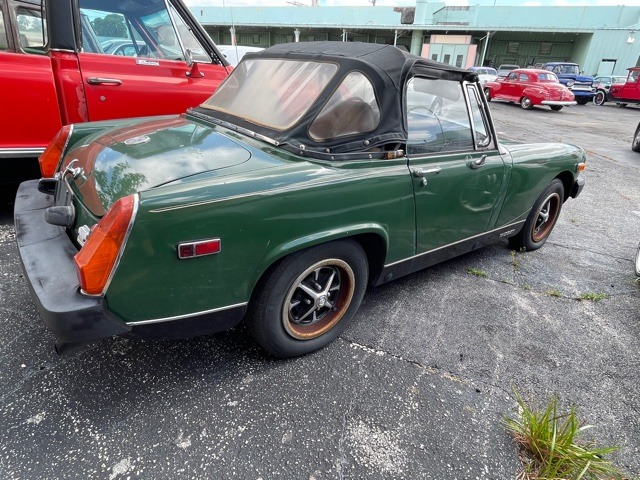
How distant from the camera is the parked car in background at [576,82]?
69.0 ft

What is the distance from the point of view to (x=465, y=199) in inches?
109

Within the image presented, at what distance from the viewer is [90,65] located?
3.53 metres

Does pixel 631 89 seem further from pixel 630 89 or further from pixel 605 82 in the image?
pixel 605 82

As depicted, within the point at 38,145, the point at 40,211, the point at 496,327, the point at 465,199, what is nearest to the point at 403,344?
the point at 496,327

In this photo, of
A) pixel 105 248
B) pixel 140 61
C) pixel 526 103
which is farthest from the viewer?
pixel 526 103

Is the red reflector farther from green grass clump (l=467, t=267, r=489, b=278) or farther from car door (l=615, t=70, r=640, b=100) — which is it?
car door (l=615, t=70, r=640, b=100)

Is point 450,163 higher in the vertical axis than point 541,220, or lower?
higher

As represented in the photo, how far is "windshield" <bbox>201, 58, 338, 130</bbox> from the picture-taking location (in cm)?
232

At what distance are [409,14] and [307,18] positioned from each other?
7.85 m

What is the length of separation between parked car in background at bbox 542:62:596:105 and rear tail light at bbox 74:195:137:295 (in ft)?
80.8

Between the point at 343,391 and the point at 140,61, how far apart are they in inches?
135

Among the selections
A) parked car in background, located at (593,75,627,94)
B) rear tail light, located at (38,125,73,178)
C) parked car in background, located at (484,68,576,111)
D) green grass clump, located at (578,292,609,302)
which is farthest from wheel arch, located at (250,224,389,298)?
parked car in background, located at (593,75,627,94)

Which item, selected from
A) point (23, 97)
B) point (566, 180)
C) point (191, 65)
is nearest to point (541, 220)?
point (566, 180)

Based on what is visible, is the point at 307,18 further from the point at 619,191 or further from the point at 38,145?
the point at 38,145
